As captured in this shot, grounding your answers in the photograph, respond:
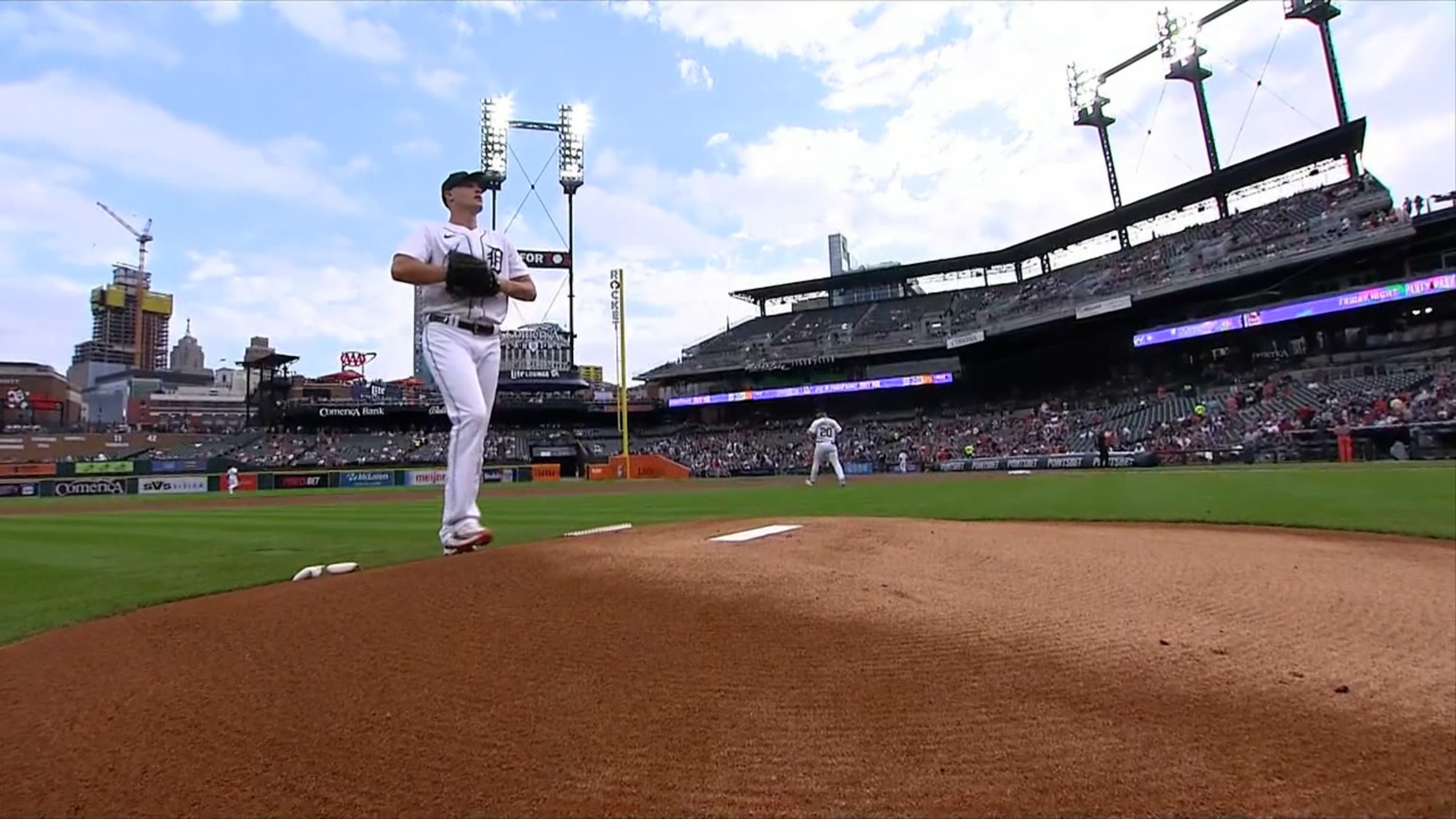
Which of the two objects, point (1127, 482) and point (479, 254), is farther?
Answer: point (1127, 482)

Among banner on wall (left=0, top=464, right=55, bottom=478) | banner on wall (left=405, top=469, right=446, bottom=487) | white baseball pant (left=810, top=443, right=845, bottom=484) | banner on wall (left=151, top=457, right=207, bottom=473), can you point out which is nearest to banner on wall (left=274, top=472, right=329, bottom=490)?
banner on wall (left=405, top=469, right=446, bottom=487)

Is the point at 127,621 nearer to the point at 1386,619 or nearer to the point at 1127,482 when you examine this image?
the point at 1386,619

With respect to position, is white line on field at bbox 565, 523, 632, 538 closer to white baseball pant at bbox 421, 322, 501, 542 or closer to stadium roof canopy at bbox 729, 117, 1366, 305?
white baseball pant at bbox 421, 322, 501, 542

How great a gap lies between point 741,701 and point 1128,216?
4507 centimetres

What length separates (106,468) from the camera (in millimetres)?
34750

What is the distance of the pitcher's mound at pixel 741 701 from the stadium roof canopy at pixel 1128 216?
128 feet

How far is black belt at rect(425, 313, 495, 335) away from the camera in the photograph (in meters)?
4.88

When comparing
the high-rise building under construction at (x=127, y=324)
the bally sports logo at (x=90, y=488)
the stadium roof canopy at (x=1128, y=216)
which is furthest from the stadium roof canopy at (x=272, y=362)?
the high-rise building under construction at (x=127, y=324)

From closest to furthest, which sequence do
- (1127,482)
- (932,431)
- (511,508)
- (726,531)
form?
(726,531), (511,508), (1127,482), (932,431)

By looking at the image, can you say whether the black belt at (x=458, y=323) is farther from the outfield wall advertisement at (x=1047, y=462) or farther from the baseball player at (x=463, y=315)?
the outfield wall advertisement at (x=1047, y=462)

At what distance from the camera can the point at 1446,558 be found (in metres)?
5.39

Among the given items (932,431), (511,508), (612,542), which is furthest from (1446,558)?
(932,431)

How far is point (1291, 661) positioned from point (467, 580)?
357cm

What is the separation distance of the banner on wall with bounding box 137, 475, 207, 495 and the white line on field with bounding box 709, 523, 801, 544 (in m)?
32.0
